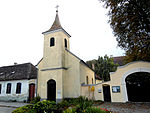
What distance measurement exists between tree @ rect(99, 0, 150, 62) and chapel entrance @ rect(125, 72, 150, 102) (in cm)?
515

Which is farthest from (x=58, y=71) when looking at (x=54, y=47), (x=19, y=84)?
(x=19, y=84)

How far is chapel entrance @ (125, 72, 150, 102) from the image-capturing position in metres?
13.3

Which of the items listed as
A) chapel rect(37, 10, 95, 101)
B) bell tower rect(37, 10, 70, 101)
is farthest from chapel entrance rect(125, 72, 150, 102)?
bell tower rect(37, 10, 70, 101)

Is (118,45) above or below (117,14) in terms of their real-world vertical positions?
below

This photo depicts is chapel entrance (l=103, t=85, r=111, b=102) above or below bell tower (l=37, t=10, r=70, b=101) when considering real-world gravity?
below

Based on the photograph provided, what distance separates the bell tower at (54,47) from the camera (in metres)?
16.3

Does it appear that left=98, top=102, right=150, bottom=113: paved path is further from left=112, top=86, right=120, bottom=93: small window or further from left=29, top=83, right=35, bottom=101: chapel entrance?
left=29, top=83, right=35, bottom=101: chapel entrance

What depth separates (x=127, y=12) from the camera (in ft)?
32.4

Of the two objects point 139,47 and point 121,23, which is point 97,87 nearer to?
point 139,47

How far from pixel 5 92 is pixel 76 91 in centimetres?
1458

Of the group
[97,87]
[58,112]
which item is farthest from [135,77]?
[58,112]

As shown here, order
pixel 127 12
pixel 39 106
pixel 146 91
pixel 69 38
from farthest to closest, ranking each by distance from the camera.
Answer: pixel 69 38
pixel 146 91
pixel 127 12
pixel 39 106

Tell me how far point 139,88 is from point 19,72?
2081 cm

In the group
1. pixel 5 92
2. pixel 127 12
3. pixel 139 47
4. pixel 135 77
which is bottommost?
pixel 5 92
